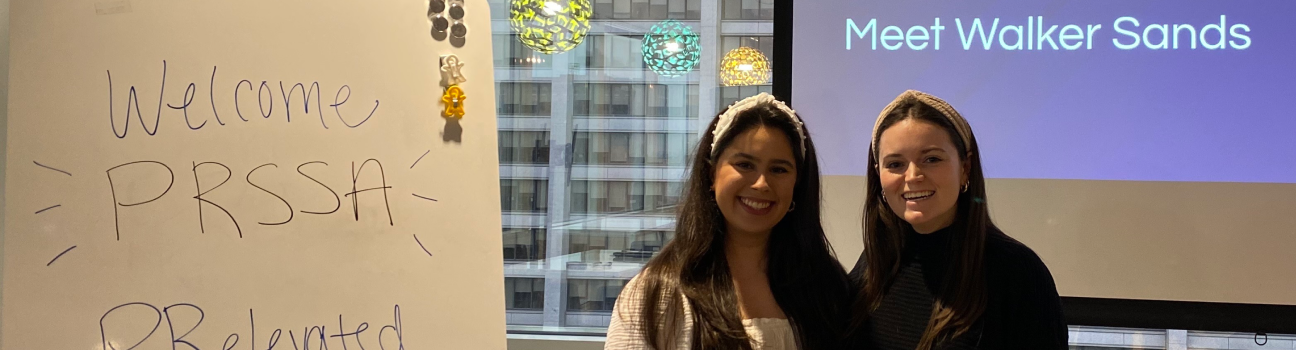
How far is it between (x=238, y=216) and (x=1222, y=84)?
2.43 metres

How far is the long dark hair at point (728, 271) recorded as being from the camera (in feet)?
4.76

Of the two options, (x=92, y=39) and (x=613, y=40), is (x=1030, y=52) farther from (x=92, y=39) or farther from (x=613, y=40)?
(x=92, y=39)

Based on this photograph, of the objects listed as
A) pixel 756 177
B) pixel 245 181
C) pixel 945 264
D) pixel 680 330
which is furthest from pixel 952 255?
pixel 245 181

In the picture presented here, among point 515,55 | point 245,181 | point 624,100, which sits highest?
point 515,55

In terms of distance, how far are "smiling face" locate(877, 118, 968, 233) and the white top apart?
29 centimetres

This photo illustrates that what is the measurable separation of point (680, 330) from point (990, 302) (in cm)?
51

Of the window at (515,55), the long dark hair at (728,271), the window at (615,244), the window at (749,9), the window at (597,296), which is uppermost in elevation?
the window at (749,9)

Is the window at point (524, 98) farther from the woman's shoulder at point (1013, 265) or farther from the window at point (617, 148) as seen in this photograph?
the woman's shoulder at point (1013, 265)

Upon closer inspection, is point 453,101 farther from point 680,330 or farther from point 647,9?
point 647,9

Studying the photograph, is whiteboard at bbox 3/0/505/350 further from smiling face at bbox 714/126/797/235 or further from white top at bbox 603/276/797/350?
smiling face at bbox 714/126/797/235

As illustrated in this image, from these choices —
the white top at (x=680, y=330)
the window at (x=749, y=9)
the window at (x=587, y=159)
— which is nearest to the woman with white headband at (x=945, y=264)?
the white top at (x=680, y=330)

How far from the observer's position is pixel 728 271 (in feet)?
5.00

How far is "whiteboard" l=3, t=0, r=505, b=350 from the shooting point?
1.26 m

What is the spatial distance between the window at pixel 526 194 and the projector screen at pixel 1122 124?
1.16 meters
